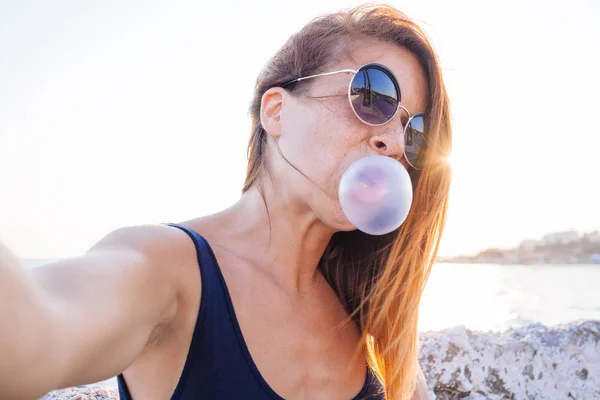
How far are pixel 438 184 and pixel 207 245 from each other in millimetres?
1143

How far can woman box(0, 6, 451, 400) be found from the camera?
1.10 meters

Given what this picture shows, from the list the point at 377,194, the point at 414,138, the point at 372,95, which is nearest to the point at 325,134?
the point at 372,95

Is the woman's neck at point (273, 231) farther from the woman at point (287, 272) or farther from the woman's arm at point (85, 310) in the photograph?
the woman's arm at point (85, 310)

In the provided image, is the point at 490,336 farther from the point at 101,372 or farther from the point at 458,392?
the point at 101,372

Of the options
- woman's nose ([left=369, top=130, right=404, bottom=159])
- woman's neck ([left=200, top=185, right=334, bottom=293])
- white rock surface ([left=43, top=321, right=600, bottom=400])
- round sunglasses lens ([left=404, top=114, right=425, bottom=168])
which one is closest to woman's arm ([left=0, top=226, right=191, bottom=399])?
woman's neck ([left=200, top=185, right=334, bottom=293])

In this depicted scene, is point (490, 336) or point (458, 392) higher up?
point (490, 336)

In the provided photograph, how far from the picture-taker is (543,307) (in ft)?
18.8

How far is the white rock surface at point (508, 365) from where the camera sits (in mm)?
2834

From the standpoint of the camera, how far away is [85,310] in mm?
1055

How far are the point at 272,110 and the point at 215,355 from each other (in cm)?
94

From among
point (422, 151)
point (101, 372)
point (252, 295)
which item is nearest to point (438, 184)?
point (422, 151)

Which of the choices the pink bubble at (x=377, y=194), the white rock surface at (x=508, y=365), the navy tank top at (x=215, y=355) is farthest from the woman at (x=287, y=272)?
the white rock surface at (x=508, y=365)

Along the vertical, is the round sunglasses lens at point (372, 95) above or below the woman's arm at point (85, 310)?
above

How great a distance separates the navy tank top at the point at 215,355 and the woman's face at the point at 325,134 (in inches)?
18.0
